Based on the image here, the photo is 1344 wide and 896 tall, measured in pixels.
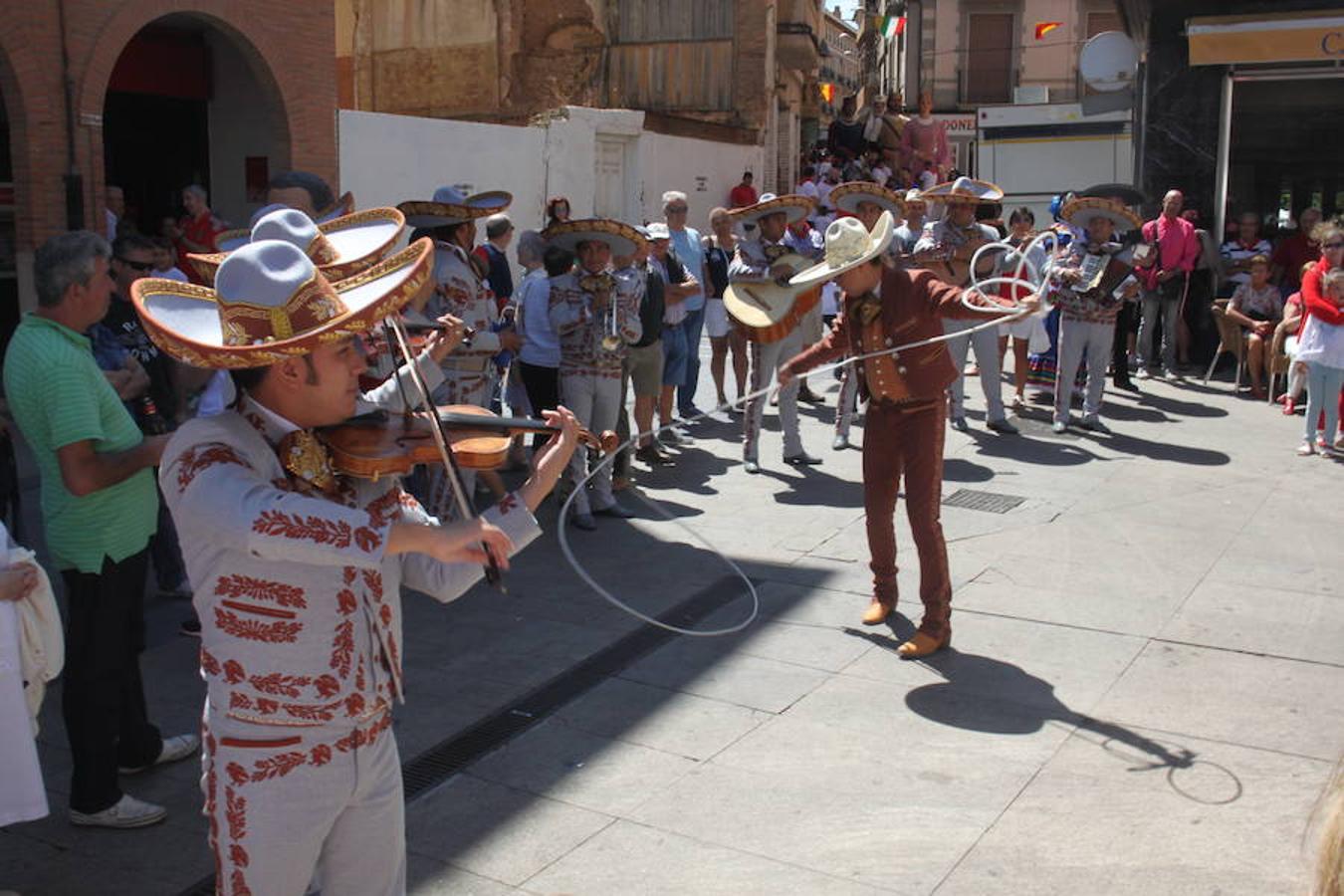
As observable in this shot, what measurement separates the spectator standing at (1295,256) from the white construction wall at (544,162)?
29.3 ft

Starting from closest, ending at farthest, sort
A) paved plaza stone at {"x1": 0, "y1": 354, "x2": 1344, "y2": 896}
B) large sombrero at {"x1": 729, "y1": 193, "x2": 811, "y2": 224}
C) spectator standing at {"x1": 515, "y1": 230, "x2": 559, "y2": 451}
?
1. paved plaza stone at {"x1": 0, "y1": 354, "x2": 1344, "y2": 896}
2. spectator standing at {"x1": 515, "y1": 230, "x2": 559, "y2": 451}
3. large sombrero at {"x1": 729, "y1": 193, "x2": 811, "y2": 224}

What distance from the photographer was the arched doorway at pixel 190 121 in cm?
1284

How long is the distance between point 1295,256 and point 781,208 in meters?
7.30

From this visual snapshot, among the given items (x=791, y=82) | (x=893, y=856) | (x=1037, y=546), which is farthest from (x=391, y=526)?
(x=791, y=82)

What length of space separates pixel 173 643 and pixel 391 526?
13.3 ft

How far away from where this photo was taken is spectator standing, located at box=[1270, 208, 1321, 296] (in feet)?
46.2

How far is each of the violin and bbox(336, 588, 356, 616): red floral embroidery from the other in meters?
0.25

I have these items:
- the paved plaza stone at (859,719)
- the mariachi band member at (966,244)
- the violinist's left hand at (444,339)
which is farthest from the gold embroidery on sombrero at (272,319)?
the mariachi band member at (966,244)

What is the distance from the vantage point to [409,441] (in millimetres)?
2777

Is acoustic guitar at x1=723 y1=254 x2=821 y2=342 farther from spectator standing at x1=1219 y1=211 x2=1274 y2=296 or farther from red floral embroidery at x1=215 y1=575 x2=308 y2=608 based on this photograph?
spectator standing at x1=1219 y1=211 x2=1274 y2=296

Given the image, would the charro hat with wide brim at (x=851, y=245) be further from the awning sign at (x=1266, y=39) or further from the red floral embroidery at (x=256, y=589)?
the awning sign at (x=1266, y=39)

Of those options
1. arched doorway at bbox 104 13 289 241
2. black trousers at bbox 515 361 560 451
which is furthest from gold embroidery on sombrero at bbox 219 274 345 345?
arched doorway at bbox 104 13 289 241

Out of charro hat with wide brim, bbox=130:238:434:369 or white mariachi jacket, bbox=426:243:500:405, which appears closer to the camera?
charro hat with wide brim, bbox=130:238:434:369

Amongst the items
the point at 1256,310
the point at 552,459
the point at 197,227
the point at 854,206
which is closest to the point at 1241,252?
the point at 1256,310
